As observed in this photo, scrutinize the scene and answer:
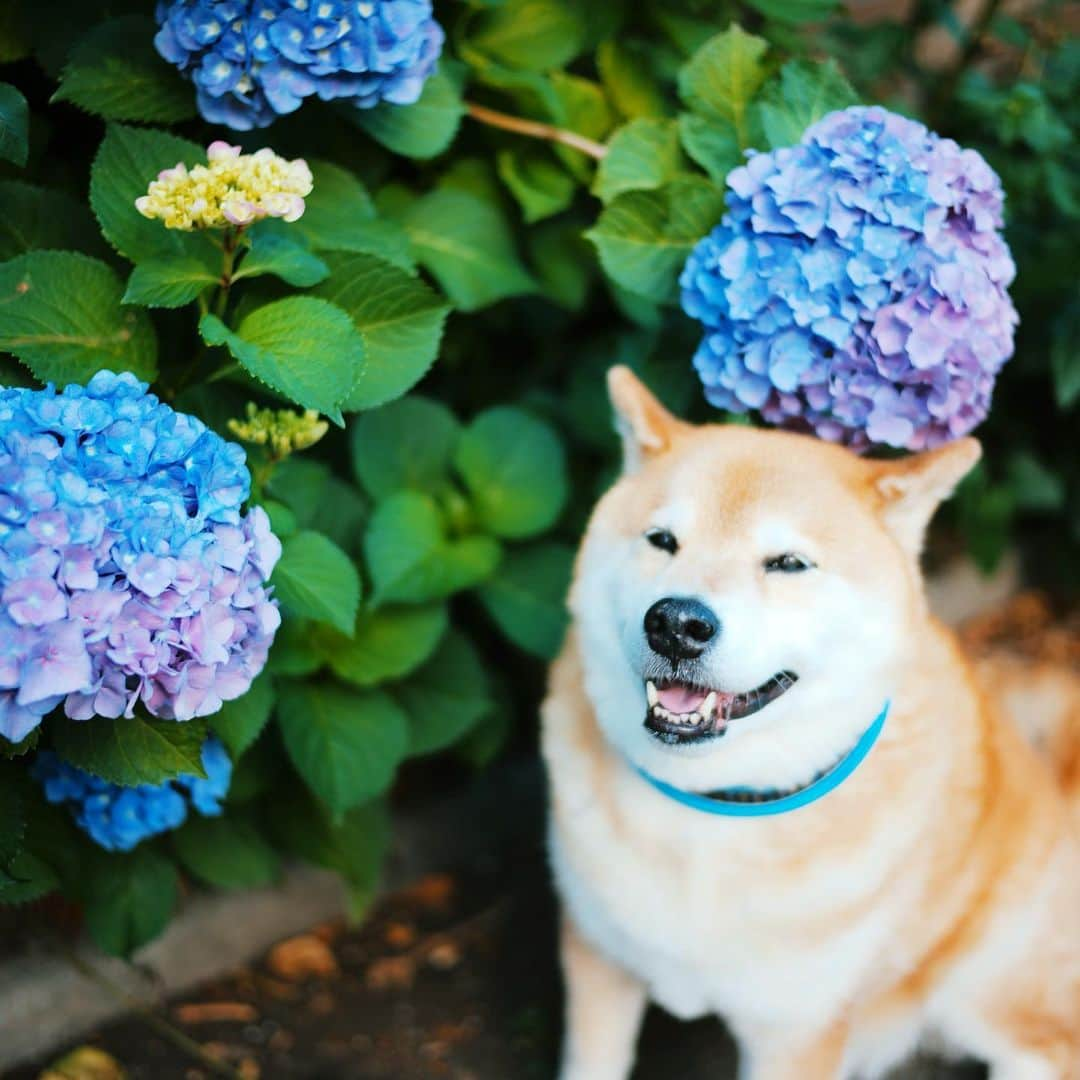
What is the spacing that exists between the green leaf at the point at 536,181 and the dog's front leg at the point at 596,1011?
1.22 metres

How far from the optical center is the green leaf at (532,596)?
2.22 m

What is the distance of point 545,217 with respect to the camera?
7.70ft

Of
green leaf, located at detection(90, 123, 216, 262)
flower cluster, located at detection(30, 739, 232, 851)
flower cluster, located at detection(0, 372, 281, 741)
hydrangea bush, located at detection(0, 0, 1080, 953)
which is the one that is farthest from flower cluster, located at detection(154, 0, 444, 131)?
flower cluster, located at detection(30, 739, 232, 851)

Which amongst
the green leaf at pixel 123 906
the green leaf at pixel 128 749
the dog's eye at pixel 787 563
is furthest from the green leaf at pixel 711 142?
the green leaf at pixel 123 906

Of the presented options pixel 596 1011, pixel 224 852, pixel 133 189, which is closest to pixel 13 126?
pixel 133 189

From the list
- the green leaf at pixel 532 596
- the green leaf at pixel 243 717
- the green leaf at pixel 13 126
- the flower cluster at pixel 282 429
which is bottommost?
the green leaf at pixel 532 596

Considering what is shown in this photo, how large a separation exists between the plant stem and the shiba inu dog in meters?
0.56

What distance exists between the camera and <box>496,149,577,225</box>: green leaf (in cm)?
222

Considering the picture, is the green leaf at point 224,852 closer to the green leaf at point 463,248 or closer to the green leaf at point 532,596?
the green leaf at point 532,596

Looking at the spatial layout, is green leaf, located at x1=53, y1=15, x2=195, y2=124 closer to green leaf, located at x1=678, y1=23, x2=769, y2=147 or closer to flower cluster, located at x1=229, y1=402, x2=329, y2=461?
flower cluster, located at x1=229, y1=402, x2=329, y2=461

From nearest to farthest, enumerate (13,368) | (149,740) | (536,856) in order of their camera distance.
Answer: (149,740), (13,368), (536,856)

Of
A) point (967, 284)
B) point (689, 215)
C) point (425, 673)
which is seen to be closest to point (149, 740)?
point (425, 673)

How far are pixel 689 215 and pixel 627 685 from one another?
28.9 inches

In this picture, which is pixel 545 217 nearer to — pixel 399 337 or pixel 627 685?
pixel 399 337
